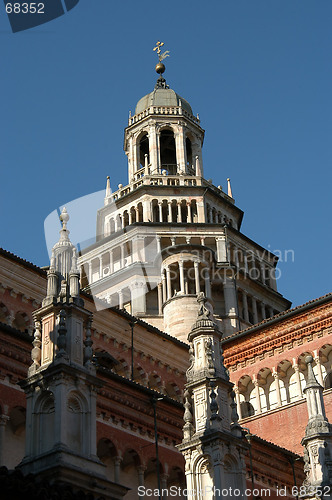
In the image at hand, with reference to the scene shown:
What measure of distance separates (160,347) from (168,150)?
2708 cm

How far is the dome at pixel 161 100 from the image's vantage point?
207ft

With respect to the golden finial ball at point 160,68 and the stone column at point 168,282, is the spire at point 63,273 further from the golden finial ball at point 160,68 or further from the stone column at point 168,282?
the golden finial ball at point 160,68

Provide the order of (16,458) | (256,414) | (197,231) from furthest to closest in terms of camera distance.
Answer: (197,231) < (256,414) < (16,458)

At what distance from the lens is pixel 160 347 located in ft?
128

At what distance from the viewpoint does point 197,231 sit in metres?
53.8

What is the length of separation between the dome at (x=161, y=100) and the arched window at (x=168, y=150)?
2.32m

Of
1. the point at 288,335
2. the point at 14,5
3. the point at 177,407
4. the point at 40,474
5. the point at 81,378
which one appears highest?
the point at 288,335

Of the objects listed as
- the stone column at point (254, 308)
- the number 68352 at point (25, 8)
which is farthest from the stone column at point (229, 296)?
the number 68352 at point (25, 8)

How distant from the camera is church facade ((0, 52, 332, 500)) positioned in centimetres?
1778

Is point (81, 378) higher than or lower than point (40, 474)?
higher

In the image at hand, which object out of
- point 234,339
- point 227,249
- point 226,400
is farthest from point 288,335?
point 226,400

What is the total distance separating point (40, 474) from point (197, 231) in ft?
126

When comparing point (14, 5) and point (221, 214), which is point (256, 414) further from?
point (14, 5)

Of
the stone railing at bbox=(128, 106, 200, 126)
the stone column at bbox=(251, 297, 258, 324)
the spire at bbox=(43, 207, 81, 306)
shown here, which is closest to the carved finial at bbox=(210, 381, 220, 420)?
the spire at bbox=(43, 207, 81, 306)
